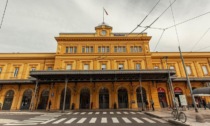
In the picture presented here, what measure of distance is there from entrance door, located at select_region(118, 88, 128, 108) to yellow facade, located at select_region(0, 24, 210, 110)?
0.28 metres

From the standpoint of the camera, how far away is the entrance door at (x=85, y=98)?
23672 millimetres

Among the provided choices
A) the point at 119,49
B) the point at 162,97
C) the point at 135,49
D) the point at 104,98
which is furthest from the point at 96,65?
the point at 162,97

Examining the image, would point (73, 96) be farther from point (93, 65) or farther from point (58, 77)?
point (93, 65)

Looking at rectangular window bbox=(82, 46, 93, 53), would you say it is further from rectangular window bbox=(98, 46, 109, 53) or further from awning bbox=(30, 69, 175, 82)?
awning bbox=(30, 69, 175, 82)

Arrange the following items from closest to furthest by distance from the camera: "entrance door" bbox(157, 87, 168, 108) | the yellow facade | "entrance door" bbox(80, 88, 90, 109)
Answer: "entrance door" bbox(80, 88, 90, 109) < the yellow facade < "entrance door" bbox(157, 87, 168, 108)

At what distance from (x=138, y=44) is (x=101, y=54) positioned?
8656mm

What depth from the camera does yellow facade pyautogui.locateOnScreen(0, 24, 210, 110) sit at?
24172 mm

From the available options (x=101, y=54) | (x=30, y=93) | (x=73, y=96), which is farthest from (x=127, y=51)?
(x=30, y=93)

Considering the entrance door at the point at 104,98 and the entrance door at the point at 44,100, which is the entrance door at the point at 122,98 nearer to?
the entrance door at the point at 104,98

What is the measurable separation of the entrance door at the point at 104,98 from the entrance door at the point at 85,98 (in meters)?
2.30

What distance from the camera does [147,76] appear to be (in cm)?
2294

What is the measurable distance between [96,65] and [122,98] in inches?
330

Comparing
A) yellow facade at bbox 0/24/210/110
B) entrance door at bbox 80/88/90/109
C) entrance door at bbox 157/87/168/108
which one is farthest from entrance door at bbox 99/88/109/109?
entrance door at bbox 157/87/168/108

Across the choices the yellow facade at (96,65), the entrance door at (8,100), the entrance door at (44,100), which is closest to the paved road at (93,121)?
the yellow facade at (96,65)
